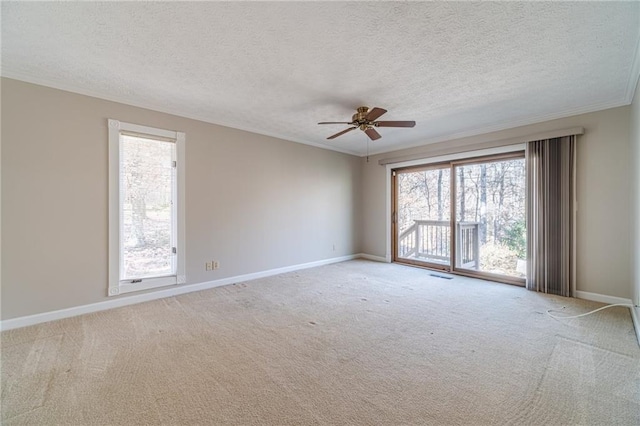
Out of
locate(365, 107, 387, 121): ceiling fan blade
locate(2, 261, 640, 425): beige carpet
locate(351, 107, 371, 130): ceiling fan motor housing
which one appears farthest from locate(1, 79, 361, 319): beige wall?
locate(365, 107, 387, 121): ceiling fan blade

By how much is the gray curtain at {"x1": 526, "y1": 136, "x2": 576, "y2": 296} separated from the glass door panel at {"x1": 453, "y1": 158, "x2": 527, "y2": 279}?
0.24m

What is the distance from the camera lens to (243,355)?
7.30ft

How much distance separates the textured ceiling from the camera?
1869 millimetres

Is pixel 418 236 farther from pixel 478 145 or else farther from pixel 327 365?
pixel 327 365

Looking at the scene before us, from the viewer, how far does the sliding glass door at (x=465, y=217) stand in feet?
14.1

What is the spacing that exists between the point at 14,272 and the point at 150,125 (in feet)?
7.07

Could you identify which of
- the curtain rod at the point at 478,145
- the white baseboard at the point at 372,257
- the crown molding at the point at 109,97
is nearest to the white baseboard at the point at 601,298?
the curtain rod at the point at 478,145

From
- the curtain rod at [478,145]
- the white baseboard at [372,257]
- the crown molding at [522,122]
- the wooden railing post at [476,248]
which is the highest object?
the crown molding at [522,122]

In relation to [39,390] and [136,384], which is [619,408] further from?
[39,390]

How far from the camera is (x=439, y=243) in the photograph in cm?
540

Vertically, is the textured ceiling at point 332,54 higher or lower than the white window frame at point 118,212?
higher

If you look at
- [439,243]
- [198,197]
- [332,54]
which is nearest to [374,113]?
[332,54]

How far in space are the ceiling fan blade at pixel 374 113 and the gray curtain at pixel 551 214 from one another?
263 cm

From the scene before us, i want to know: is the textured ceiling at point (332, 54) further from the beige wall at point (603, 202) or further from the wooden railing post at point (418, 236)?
the wooden railing post at point (418, 236)
